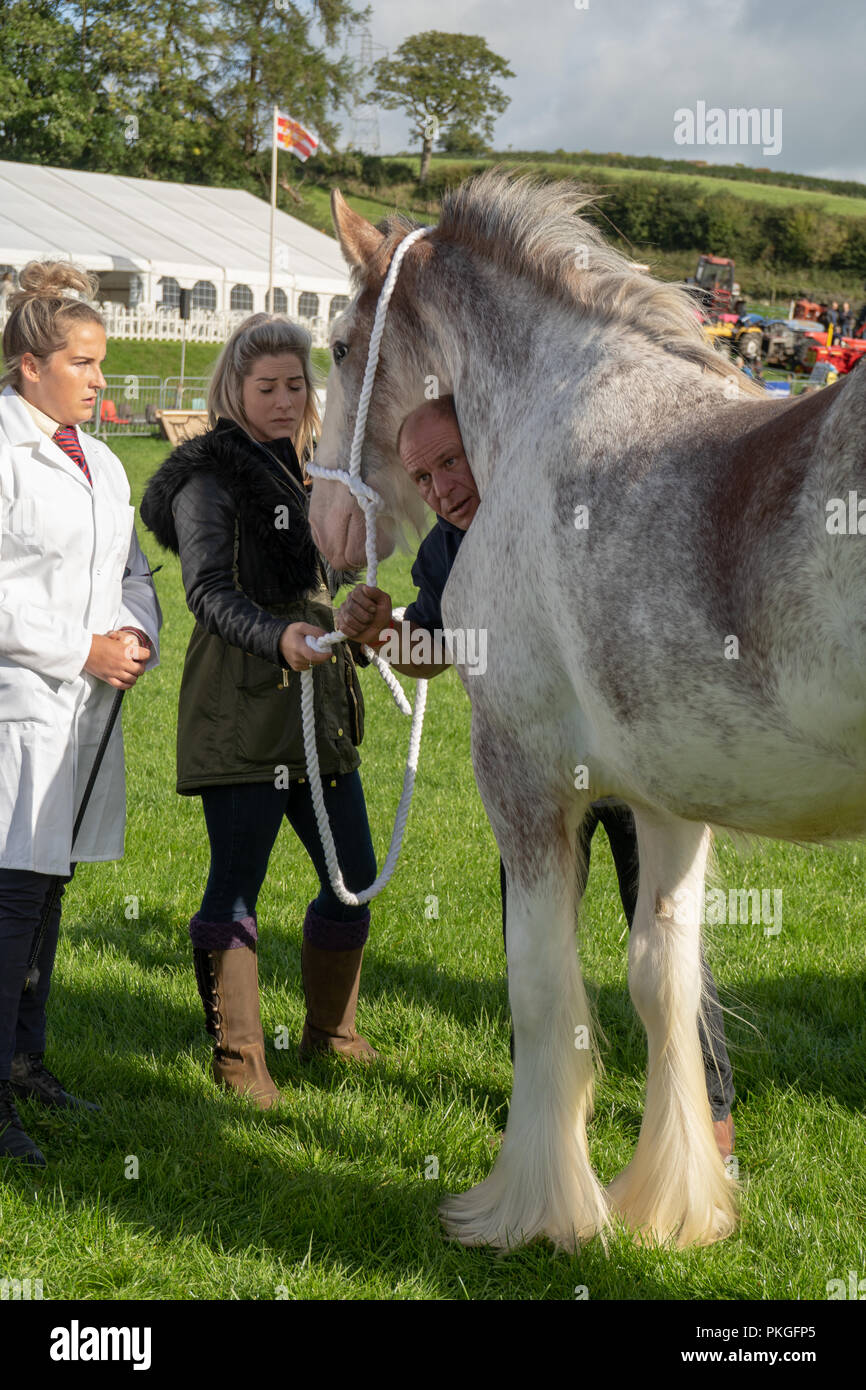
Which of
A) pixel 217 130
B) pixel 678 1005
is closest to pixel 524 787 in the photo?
A: pixel 678 1005

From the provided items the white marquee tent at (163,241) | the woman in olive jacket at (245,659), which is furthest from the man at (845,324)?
the woman in olive jacket at (245,659)

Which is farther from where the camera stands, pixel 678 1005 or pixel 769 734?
pixel 678 1005

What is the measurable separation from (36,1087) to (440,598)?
193cm

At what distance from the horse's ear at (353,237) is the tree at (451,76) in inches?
2931

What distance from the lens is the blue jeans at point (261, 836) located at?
3.67 meters

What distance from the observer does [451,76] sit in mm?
72562

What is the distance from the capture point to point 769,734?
200 centimetres

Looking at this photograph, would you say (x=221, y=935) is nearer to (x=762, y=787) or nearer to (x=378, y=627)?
(x=378, y=627)

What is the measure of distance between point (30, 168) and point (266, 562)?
38013 mm

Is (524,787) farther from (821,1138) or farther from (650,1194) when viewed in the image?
(821,1138)

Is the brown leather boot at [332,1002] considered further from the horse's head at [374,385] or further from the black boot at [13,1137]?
the horse's head at [374,385]

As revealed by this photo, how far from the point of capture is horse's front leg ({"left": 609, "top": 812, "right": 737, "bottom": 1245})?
301 centimetres

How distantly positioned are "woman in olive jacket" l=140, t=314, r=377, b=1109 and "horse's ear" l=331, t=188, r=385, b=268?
73 centimetres

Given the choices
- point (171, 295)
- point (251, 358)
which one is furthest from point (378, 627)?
point (171, 295)
